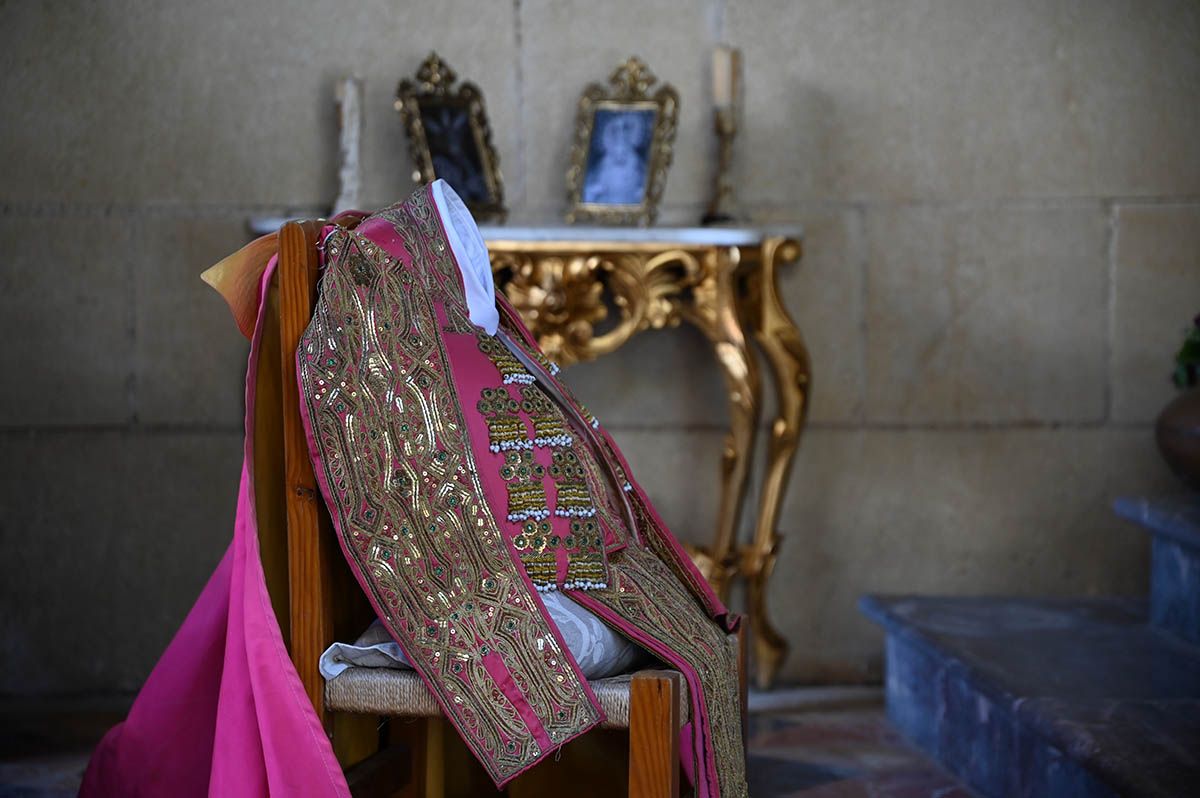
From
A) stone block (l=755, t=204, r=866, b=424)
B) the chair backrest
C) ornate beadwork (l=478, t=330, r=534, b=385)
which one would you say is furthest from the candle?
the chair backrest

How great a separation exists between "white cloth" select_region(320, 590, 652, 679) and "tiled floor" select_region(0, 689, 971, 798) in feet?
3.43

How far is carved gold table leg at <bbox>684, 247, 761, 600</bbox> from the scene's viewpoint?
315cm

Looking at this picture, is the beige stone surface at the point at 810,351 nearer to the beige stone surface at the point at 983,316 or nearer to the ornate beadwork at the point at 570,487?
the beige stone surface at the point at 983,316

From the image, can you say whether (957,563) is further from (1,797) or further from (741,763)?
(1,797)

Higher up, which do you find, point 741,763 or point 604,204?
point 604,204

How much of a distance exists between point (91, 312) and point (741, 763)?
239cm

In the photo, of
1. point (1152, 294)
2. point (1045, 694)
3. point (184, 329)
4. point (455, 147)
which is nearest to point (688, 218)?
point (455, 147)

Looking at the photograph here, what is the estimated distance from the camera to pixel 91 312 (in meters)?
3.47

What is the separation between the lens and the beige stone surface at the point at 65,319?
11.3 feet

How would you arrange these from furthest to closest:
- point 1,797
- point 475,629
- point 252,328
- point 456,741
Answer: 1. point 1,797
2. point 456,741
3. point 252,328
4. point 475,629

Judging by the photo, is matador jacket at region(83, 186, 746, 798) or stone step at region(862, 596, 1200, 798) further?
stone step at region(862, 596, 1200, 798)

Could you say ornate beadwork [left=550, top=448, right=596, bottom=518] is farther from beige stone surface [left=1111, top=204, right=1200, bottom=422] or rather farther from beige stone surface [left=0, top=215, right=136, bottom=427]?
beige stone surface [left=1111, top=204, right=1200, bottom=422]

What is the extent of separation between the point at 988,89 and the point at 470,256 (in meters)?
2.13

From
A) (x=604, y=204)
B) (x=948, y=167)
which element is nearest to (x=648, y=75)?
(x=604, y=204)
